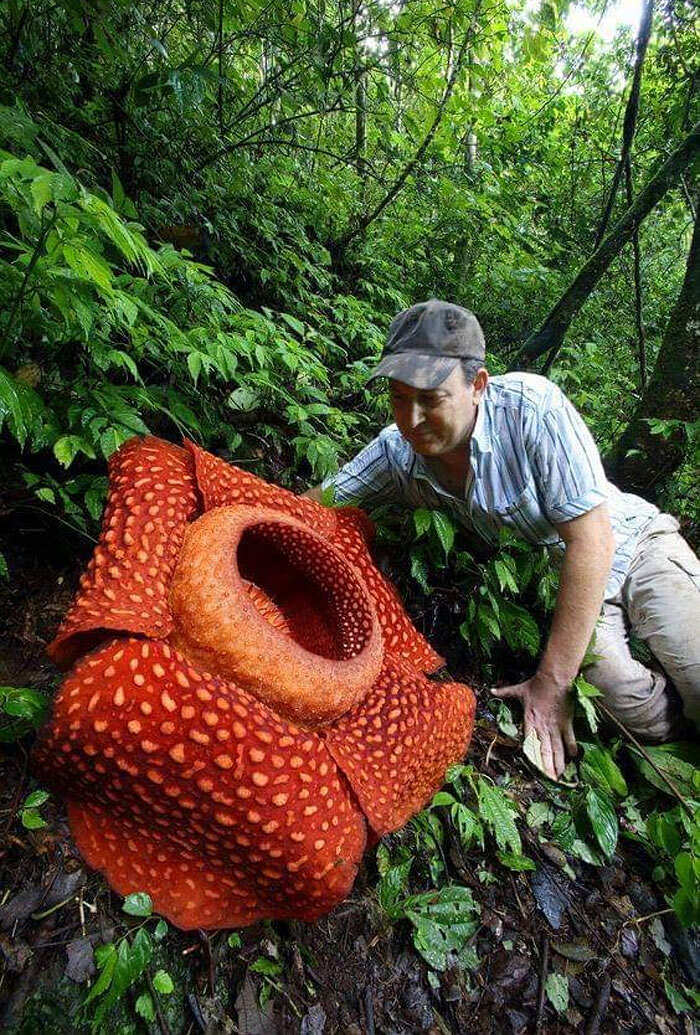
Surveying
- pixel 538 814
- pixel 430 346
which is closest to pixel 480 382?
pixel 430 346

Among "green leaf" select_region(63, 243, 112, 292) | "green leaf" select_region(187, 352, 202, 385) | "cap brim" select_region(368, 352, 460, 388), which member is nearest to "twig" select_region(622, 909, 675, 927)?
"cap brim" select_region(368, 352, 460, 388)

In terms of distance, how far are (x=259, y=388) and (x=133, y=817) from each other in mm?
2214

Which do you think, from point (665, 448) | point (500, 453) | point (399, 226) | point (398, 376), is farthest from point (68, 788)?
point (399, 226)

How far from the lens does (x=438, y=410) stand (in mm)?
2236

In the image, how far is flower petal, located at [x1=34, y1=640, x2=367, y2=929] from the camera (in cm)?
135

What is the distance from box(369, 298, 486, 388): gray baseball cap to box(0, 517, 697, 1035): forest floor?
1.57 m

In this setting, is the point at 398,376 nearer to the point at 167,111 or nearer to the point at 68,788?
the point at 68,788

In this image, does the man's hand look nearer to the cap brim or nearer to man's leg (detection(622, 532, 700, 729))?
man's leg (detection(622, 532, 700, 729))

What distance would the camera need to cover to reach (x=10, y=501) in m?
2.20

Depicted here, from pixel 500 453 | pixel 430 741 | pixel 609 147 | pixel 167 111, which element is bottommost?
pixel 430 741

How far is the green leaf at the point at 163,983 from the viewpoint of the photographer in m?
1.42

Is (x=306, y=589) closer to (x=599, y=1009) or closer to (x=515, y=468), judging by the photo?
(x=515, y=468)

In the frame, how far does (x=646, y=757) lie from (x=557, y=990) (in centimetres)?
106

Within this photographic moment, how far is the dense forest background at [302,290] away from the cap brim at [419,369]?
0.69 m
